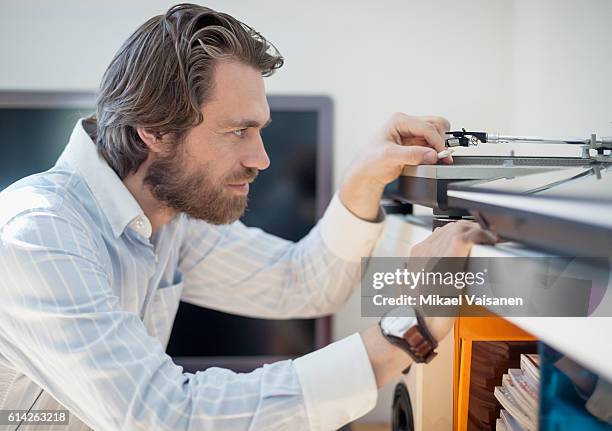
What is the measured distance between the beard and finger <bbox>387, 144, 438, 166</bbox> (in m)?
0.19

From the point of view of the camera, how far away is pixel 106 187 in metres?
0.83

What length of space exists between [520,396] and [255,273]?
0.56 metres

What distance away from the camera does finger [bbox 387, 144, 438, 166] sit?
0.78 metres

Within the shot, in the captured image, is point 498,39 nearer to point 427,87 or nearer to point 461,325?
point 427,87

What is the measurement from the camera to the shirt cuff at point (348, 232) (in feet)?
3.14

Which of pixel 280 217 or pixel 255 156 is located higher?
pixel 255 156

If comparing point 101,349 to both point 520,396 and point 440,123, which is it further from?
point 440,123

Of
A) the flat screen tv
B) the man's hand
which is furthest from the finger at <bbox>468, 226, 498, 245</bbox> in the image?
the flat screen tv

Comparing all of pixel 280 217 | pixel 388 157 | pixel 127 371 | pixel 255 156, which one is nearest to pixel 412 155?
pixel 388 157

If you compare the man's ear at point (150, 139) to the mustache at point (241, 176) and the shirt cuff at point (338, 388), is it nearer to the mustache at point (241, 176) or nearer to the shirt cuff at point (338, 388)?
the mustache at point (241, 176)

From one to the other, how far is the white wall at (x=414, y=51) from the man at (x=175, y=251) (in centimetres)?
10

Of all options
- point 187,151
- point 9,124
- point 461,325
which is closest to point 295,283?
point 187,151

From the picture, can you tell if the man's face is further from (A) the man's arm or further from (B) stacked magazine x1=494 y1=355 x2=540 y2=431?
(B) stacked magazine x1=494 y1=355 x2=540 y2=431

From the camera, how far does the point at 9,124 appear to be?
3.71 feet
